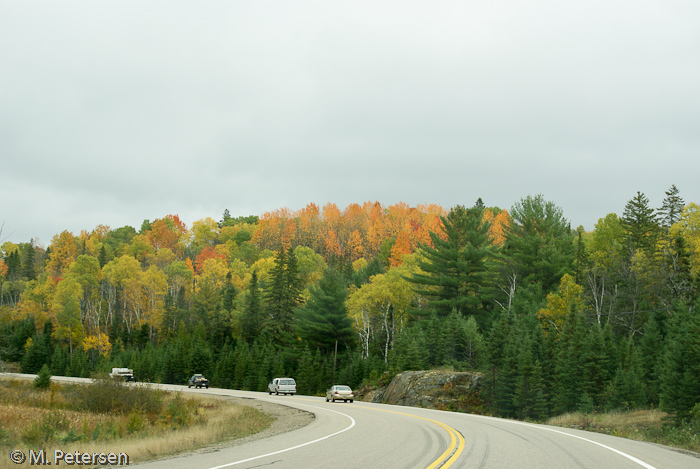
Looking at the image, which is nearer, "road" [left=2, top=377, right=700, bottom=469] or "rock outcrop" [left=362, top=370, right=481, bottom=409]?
"road" [left=2, top=377, right=700, bottom=469]

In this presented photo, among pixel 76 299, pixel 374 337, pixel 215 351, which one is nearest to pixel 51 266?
pixel 76 299

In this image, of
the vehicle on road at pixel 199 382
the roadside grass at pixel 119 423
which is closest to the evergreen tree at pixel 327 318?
the vehicle on road at pixel 199 382

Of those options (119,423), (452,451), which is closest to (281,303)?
(119,423)

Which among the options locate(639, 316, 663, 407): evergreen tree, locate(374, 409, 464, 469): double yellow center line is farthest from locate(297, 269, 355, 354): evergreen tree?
locate(374, 409, 464, 469): double yellow center line

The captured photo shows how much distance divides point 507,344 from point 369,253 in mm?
86955

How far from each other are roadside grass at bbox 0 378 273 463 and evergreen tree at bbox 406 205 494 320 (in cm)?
3140

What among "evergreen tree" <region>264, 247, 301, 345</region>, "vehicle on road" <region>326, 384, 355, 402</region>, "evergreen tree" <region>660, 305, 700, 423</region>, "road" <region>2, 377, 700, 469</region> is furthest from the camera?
"evergreen tree" <region>264, 247, 301, 345</region>

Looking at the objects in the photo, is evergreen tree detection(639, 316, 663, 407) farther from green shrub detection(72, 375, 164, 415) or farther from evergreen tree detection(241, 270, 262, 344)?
evergreen tree detection(241, 270, 262, 344)

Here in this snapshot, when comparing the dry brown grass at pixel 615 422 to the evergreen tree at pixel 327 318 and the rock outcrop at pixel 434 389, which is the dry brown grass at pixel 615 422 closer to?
the rock outcrop at pixel 434 389

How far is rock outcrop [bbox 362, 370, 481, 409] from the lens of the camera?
38.0 metres

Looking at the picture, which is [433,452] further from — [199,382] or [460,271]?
[460,271]

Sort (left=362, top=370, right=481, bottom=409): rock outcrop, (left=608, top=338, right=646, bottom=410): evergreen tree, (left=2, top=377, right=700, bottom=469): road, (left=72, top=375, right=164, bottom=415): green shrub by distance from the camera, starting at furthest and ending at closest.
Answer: (left=362, top=370, right=481, bottom=409): rock outcrop
(left=608, top=338, right=646, bottom=410): evergreen tree
(left=72, top=375, right=164, bottom=415): green shrub
(left=2, top=377, right=700, bottom=469): road

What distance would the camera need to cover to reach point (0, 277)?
134 meters

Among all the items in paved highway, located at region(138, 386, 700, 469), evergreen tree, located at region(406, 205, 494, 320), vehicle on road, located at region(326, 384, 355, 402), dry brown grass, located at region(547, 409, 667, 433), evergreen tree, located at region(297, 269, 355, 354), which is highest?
evergreen tree, located at region(406, 205, 494, 320)
